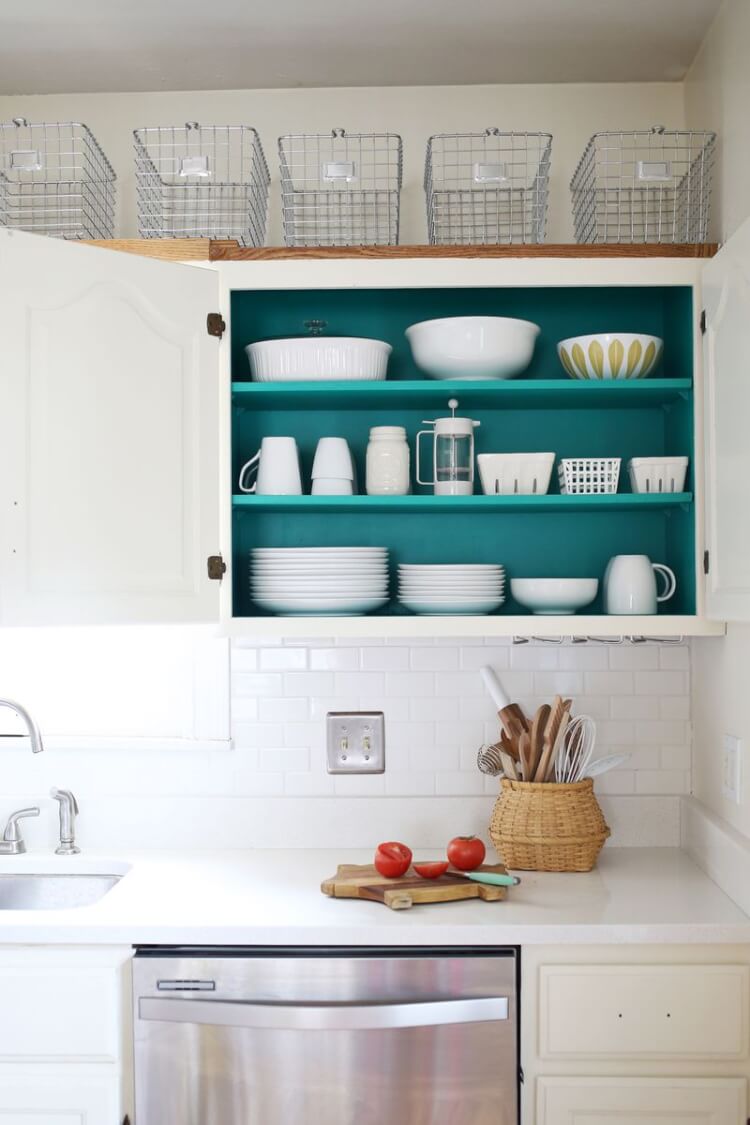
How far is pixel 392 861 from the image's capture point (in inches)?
78.7

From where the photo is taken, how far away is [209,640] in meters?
2.38

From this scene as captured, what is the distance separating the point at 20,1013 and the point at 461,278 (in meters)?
1.60

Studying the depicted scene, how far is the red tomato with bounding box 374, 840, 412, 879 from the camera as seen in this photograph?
2004mm

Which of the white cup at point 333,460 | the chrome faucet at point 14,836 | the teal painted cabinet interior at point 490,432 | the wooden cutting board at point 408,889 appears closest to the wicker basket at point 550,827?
the wooden cutting board at point 408,889

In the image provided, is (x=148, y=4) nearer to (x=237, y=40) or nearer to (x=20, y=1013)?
(x=237, y=40)

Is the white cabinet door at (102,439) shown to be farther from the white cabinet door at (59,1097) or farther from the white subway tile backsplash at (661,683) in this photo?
the white subway tile backsplash at (661,683)

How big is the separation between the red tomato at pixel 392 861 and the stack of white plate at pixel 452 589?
48cm

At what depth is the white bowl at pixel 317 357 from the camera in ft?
6.93

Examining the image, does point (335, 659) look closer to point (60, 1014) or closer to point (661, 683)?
point (661, 683)

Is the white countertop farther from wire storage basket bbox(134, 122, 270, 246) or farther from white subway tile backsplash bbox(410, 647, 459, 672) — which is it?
wire storage basket bbox(134, 122, 270, 246)

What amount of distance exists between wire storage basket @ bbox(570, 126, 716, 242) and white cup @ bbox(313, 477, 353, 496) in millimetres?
748

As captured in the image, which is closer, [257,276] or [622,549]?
[257,276]

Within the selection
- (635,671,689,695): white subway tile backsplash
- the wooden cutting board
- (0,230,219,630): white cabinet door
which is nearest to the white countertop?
the wooden cutting board

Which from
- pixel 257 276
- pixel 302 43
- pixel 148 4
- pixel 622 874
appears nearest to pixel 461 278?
pixel 257 276
